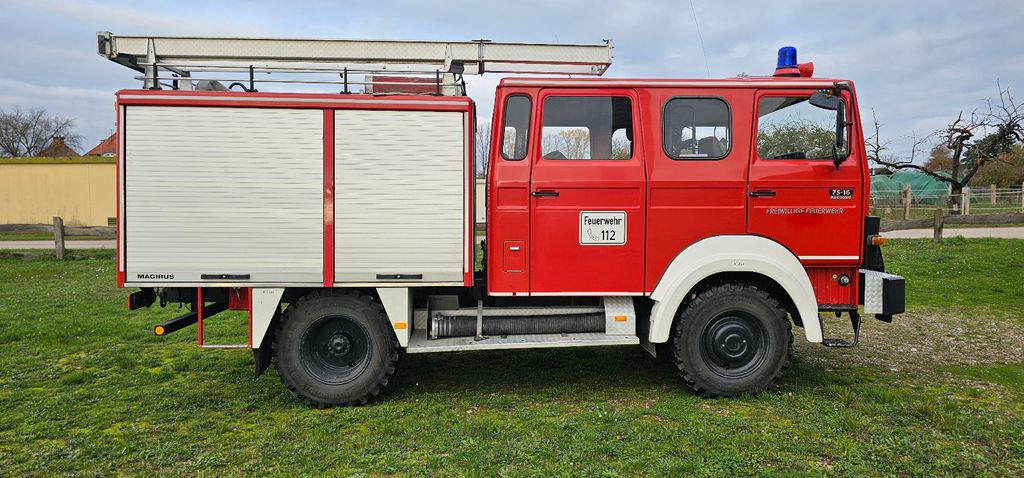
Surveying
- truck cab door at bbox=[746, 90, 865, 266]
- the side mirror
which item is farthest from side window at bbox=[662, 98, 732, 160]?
the side mirror

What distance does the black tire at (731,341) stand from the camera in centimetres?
501

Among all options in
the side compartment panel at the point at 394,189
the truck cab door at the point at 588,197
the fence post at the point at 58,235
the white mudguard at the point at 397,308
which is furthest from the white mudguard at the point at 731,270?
the fence post at the point at 58,235

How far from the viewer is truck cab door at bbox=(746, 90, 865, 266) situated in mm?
4996

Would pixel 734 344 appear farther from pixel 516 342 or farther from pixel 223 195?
pixel 223 195

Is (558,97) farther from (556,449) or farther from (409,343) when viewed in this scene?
(556,449)

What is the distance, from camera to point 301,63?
518 centimetres

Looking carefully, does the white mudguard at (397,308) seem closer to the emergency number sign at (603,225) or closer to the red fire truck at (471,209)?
the red fire truck at (471,209)

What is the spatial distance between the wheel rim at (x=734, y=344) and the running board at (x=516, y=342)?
626mm

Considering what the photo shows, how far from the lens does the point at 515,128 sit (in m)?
5.05

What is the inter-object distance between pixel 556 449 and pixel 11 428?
405cm

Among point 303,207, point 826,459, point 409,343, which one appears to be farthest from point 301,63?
point 826,459

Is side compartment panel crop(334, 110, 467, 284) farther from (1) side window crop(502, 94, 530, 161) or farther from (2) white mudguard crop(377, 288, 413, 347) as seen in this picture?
(1) side window crop(502, 94, 530, 161)

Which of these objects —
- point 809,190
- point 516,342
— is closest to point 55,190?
point 516,342

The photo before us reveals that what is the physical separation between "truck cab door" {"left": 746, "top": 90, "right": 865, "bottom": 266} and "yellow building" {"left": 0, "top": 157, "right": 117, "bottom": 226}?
77.6ft
